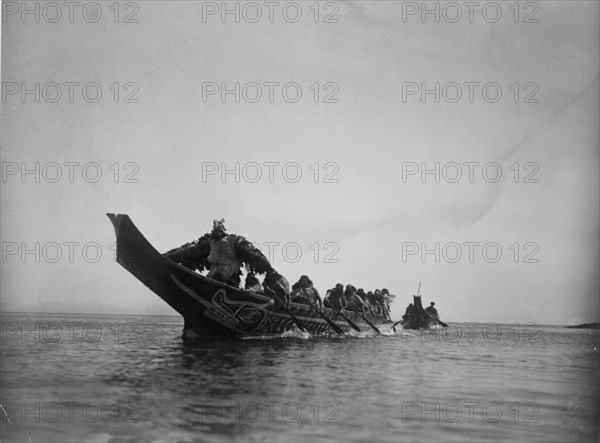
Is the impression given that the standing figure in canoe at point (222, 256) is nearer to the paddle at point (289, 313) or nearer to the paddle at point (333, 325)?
the paddle at point (289, 313)

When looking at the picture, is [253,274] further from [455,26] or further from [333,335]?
[455,26]

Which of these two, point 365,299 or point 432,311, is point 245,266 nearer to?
point 365,299

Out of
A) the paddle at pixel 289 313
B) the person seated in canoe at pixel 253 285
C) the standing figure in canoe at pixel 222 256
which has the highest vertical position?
the standing figure in canoe at pixel 222 256

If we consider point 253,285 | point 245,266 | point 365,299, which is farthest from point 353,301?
point 245,266

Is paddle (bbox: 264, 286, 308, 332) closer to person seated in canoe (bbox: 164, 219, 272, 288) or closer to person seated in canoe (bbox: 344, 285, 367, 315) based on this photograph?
person seated in canoe (bbox: 164, 219, 272, 288)

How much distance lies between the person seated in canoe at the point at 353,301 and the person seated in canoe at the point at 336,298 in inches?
2.4

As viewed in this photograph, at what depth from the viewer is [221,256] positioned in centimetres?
718

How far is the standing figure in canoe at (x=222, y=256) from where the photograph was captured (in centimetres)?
657

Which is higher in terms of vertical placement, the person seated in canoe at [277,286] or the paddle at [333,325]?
the person seated in canoe at [277,286]

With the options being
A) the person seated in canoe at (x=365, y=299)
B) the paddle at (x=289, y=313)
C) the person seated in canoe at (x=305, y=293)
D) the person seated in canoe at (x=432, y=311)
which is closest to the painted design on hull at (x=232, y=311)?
the paddle at (x=289, y=313)

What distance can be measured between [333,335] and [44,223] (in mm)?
4514

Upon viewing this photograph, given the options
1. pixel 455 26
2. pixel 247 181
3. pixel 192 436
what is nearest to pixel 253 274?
pixel 247 181

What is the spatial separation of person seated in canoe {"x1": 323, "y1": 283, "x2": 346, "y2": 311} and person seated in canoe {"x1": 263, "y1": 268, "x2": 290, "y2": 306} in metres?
0.46

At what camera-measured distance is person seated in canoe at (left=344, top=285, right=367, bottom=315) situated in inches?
282
